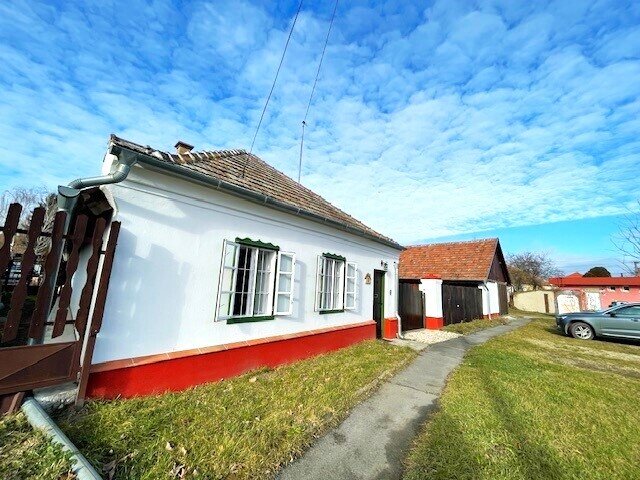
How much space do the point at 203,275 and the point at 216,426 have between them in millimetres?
2329

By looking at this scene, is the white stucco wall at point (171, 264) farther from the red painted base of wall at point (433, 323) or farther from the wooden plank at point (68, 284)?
the red painted base of wall at point (433, 323)

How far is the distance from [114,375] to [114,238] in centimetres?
185

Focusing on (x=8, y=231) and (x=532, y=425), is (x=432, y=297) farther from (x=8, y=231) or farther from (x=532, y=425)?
(x=8, y=231)

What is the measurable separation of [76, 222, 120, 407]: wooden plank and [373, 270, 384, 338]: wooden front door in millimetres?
7777

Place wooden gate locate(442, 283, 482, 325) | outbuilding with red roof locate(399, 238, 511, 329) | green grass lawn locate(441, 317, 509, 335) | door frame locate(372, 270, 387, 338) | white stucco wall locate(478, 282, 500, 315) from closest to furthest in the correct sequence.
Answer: door frame locate(372, 270, 387, 338) < green grass lawn locate(441, 317, 509, 335) < outbuilding with red roof locate(399, 238, 511, 329) < wooden gate locate(442, 283, 482, 325) < white stucco wall locate(478, 282, 500, 315)

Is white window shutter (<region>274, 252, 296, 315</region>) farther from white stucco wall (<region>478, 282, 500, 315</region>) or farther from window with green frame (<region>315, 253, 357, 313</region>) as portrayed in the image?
white stucco wall (<region>478, 282, 500, 315</region>)

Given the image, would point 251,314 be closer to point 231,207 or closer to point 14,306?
point 231,207

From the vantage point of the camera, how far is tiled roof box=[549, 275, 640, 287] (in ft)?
106

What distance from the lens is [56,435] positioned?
8.84 feet

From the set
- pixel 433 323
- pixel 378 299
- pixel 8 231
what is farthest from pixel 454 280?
pixel 8 231

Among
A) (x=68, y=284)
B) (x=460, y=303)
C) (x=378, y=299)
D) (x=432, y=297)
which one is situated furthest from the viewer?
(x=460, y=303)

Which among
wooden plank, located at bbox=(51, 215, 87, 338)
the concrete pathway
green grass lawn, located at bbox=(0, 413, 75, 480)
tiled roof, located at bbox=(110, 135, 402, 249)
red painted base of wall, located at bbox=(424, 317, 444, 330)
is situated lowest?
the concrete pathway

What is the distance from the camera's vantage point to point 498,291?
2080cm

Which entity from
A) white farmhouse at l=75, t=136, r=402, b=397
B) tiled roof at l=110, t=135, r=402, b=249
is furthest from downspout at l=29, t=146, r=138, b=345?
tiled roof at l=110, t=135, r=402, b=249
